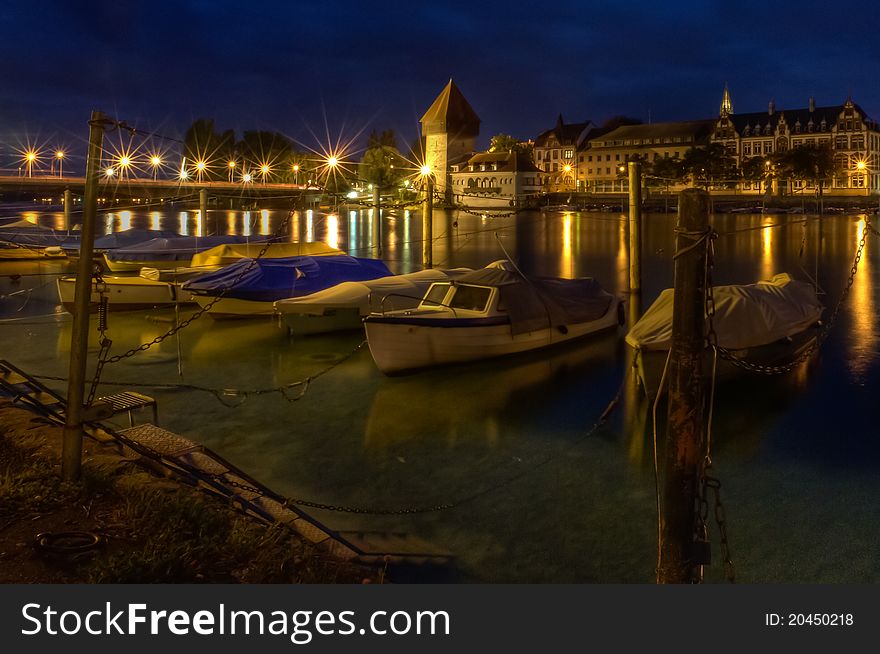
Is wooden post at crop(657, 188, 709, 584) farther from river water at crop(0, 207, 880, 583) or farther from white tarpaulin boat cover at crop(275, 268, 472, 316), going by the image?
white tarpaulin boat cover at crop(275, 268, 472, 316)

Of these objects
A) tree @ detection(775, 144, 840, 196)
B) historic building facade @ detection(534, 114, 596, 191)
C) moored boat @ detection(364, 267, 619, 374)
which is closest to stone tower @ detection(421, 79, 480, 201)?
historic building facade @ detection(534, 114, 596, 191)

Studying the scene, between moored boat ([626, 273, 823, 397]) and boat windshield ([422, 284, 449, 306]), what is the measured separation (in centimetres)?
521

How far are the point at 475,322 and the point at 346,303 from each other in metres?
5.80

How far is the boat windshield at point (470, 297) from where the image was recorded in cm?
2019

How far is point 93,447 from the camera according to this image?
10.9m

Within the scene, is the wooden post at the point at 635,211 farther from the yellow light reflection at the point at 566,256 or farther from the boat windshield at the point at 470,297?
the yellow light reflection at the point at 566,256

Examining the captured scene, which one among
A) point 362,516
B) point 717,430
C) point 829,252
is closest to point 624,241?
point 829,252

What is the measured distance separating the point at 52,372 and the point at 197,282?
6.90 meters

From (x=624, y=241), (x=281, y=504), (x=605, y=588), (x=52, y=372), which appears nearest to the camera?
(x=605, y=588)

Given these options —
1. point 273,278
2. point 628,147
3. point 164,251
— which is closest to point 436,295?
point 273,278

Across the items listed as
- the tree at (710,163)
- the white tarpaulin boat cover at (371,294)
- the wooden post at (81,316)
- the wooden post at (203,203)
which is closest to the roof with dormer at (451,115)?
the tree at (710,163)

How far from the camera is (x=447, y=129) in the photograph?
536 ft

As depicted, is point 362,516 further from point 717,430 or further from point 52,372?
point 52,372

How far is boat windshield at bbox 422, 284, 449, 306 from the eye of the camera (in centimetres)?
2084
